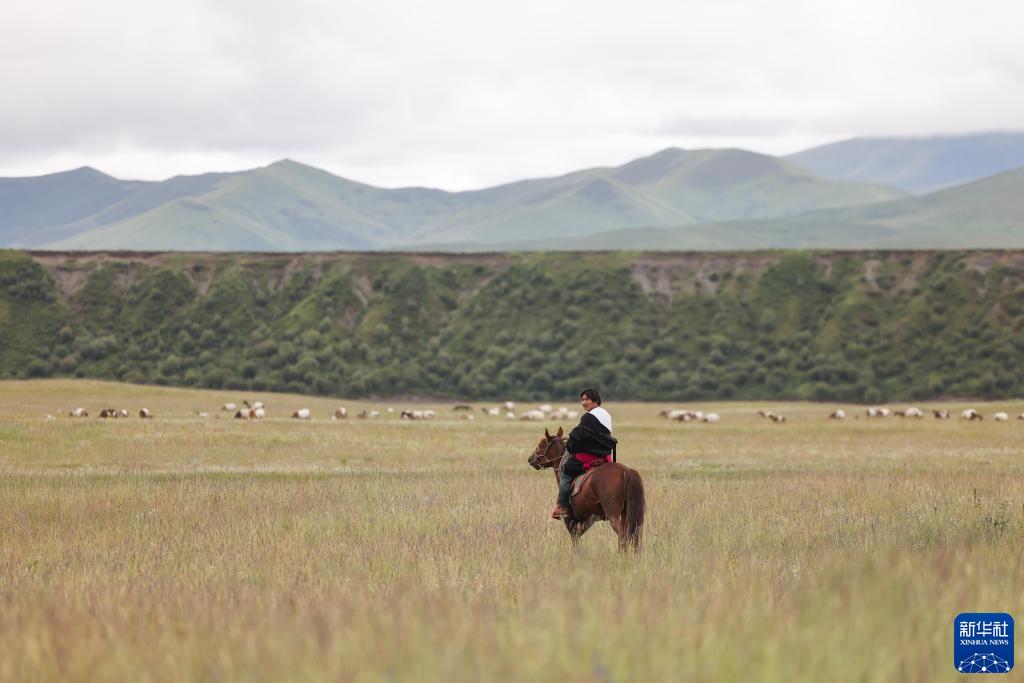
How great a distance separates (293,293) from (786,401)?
48.8 m

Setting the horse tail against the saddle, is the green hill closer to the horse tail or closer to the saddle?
the saddle

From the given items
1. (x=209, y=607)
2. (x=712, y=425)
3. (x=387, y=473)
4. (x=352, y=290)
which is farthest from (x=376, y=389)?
(x=209, y=607)

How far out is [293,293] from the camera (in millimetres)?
105562

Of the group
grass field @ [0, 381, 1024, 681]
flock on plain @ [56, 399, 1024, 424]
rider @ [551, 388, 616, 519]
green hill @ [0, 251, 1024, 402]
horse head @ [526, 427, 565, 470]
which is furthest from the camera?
green hill @ [0, 251, 1024, 402]

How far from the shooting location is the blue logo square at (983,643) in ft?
25.4

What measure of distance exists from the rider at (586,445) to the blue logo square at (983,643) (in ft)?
24.0

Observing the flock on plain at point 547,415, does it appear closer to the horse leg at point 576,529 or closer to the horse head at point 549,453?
the horse head at point 549,453

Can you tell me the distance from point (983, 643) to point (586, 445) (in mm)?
7840

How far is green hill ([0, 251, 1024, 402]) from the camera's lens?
90.9 m

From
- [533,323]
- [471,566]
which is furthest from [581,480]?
[533,323]

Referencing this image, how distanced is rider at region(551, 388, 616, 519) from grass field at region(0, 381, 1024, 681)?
3.48 ft

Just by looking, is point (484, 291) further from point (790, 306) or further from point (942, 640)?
point (942, 640)

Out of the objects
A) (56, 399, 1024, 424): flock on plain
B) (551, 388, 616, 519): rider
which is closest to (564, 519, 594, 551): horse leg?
(551, 388, 616, 519): rider

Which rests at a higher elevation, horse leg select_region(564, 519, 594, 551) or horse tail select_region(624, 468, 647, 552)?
horse tail select_region(624, 468, 647, 552)
